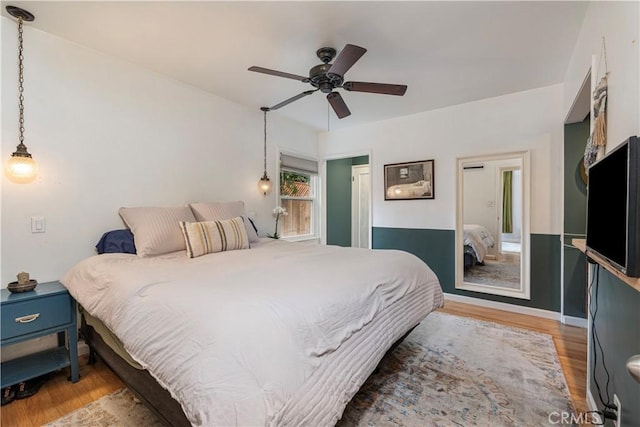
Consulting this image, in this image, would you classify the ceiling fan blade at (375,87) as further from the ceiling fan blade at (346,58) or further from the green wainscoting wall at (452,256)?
the green wainscoting wall at (452,256)

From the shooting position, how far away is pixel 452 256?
3750 mm

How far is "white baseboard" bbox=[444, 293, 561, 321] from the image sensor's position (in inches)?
125

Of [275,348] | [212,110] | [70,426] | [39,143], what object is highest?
[212,110]

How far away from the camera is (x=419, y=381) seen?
6.47 ft

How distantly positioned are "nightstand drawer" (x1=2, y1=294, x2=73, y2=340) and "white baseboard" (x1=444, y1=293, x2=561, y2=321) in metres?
3.91

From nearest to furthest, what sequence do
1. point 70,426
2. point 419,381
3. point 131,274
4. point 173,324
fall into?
point 173,324
point 70,426
point 131,274
point 419,381

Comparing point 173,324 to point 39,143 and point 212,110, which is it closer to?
point 39,143

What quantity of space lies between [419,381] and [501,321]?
1.65 meters

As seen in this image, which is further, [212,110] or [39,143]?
[212,110]

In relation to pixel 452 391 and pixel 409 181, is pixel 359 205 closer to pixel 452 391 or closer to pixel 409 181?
pixel 409 181

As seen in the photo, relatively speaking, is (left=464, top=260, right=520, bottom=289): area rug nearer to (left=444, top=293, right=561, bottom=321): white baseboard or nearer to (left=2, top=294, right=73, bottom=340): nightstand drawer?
(left=444, top=293, right=561, bottom=321): white baseboard

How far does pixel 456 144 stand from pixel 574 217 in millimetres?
1473

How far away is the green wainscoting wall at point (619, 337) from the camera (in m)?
1.10

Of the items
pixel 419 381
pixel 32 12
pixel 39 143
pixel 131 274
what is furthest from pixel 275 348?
pixel 32 12
